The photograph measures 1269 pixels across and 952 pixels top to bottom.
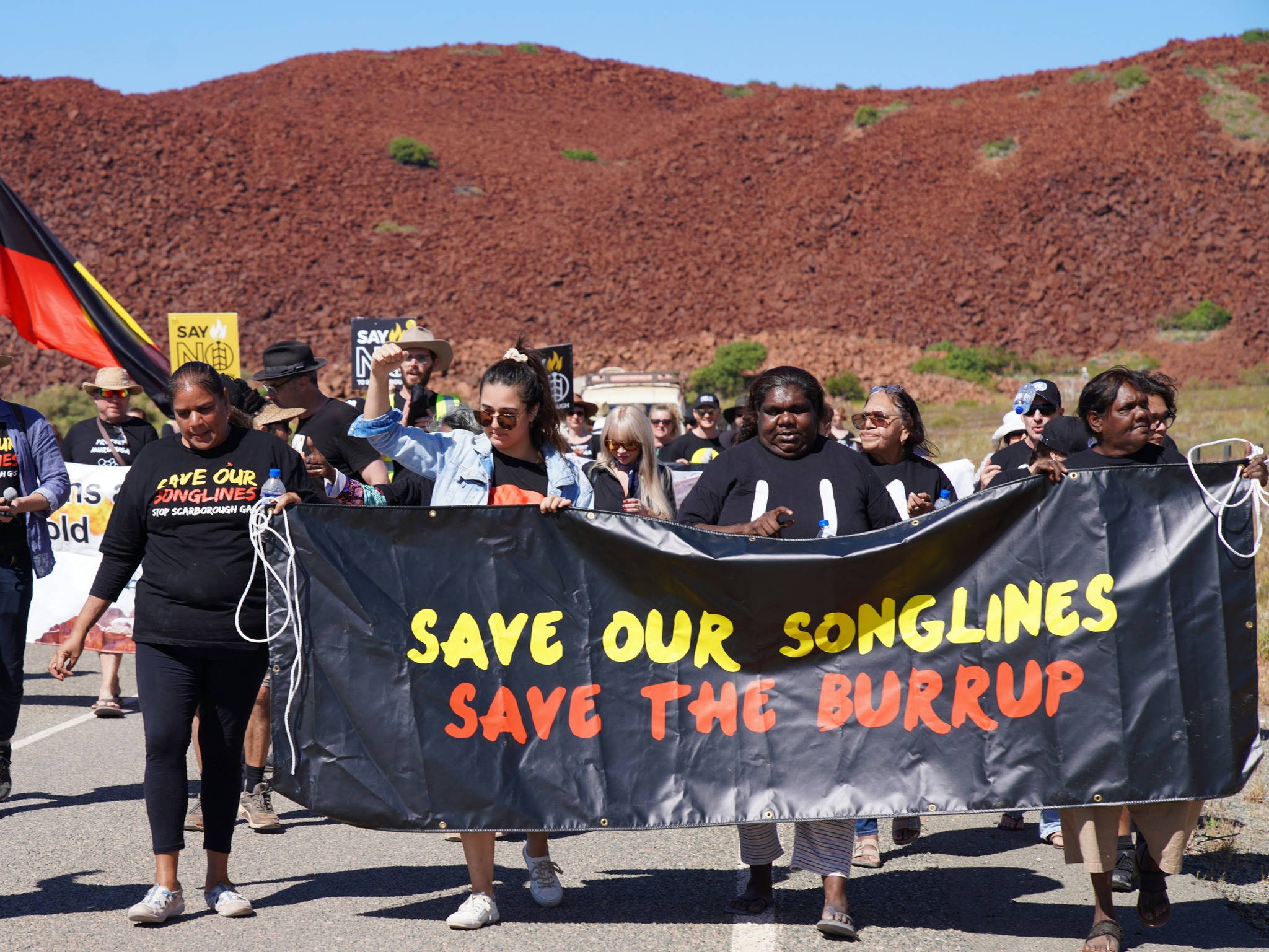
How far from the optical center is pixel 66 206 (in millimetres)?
65625

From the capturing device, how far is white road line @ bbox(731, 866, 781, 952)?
4395mm

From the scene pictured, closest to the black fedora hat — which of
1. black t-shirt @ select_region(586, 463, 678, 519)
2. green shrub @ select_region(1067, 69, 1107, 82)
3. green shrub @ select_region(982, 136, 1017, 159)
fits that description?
black t-shirt @ select_region(586, 463, 678, 519)

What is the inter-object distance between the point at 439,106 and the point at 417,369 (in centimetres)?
8974

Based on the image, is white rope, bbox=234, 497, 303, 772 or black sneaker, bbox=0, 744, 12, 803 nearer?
white rope, bbox=234, 497, 303, 772

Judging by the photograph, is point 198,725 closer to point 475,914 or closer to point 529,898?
point 475,914

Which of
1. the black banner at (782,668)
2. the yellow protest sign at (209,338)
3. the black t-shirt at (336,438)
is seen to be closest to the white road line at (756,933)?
the black banner at (782,668)

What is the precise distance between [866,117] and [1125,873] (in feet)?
244

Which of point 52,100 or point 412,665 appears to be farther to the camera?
point 52,100

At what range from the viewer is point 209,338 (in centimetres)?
1571

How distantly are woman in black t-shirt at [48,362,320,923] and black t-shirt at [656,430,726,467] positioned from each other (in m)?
7.83

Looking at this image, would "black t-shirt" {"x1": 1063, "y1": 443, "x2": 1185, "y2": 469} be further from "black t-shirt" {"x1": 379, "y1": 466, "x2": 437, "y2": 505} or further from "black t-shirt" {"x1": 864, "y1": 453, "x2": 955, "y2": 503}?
"black t-shirt" {"x1": 379, "y1": 466, "x2": 437, "y2": 505}

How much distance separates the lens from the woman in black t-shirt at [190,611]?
4574 mm

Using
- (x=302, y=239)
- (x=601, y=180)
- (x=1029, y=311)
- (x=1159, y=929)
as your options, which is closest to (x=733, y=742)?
(x=1159, y=929)

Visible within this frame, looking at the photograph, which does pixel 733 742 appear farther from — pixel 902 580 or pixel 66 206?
pixel 66 206
